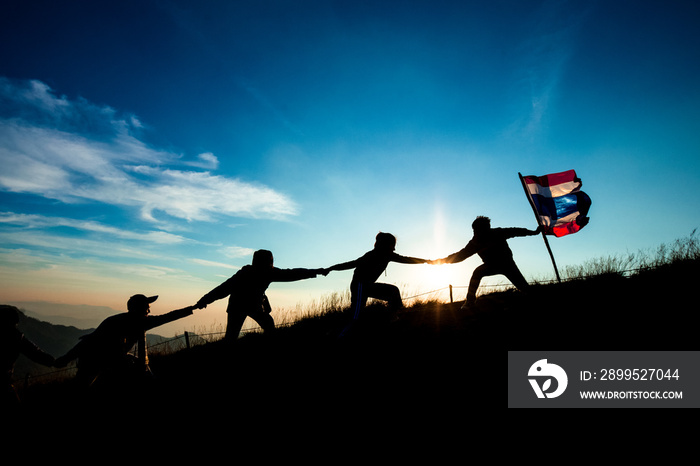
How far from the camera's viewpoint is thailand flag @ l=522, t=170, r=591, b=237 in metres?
8.70

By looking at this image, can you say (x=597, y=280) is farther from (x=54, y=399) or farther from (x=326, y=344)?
(x=54, y=399)

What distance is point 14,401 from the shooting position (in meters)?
3.89

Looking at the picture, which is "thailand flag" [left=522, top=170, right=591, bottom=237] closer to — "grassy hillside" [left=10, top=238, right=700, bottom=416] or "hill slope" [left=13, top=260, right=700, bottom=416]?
"grassy hillside" [left=10, top=238, right=700, bottom=416]

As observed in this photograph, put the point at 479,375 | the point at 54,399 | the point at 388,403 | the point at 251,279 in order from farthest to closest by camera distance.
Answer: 1. the point at 54,399
2. the point at 251,279
3. the point at 479,375
4. the point at 388,403

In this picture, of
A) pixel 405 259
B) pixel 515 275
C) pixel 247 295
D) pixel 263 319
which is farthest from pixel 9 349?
pixel 515 275

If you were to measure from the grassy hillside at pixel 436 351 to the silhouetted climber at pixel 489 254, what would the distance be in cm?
58

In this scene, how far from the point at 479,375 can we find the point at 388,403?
1179 millimetres

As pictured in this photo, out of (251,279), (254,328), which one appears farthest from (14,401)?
(254,328)

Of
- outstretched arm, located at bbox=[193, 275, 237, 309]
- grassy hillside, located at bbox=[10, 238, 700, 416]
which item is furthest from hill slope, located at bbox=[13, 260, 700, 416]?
outstretched arm, located at bbox=[193, 275, 237, 309]

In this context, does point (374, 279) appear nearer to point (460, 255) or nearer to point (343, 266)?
point (343, 266)

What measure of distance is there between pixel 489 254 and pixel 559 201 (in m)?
4.19

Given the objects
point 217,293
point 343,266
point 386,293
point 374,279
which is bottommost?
point 217,293

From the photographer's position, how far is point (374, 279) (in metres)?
5.74

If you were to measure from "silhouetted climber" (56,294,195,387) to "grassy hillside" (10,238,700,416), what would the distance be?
0.99 feet
